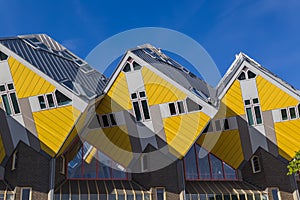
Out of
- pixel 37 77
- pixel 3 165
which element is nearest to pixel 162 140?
pixel 37 77

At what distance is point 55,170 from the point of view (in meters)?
23.5

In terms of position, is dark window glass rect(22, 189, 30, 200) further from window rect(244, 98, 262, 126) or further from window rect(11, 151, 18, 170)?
window rect(244, 98, 262, 126)

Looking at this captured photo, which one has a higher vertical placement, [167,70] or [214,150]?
[167,70]

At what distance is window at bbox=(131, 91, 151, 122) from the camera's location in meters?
24.3

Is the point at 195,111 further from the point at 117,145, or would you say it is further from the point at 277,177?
the point at 277,177

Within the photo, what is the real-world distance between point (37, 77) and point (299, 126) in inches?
772

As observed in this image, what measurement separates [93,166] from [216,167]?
1059cm

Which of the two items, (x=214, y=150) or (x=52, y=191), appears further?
(x=214, y=150)

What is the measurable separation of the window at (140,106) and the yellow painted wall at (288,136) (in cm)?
1028

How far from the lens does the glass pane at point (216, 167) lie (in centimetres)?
2814

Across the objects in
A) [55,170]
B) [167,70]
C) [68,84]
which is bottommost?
[55,170]

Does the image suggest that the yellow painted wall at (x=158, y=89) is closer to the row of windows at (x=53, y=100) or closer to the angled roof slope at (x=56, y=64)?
the angled roof slope at (x=56, y=64)

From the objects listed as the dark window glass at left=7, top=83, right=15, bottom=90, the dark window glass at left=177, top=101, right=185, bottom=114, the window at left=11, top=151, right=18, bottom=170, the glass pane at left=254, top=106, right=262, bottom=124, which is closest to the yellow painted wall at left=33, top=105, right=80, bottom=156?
the dark window glass at left=7, top=83, right=15, bottom=90

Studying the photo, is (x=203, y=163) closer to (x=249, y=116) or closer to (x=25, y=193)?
(x=249, y=116)
